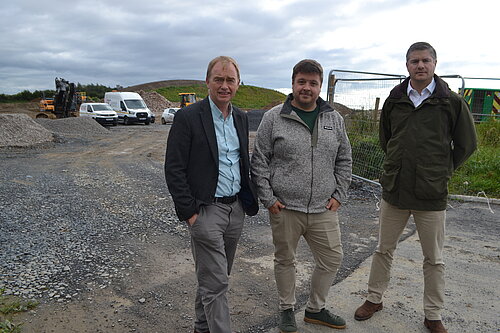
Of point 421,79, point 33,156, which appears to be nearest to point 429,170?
point 421,79

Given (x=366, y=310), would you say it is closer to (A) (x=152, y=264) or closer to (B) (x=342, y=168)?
(B) (x=342, y=168)

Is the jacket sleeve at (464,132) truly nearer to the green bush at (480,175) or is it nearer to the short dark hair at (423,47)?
the short dark hair at (423,47)

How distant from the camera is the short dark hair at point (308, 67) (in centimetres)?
282

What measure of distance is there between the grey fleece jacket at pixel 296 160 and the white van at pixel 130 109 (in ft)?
91.3

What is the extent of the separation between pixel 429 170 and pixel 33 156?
12.7 metres

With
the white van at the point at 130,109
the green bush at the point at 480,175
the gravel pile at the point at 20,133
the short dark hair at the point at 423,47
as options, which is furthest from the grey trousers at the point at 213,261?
the white van at the point at 130,109

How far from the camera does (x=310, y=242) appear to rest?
3092 millimetres

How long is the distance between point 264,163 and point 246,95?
6400 centimetres

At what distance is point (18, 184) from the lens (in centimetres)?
822

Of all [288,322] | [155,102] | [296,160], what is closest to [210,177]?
[296,160]

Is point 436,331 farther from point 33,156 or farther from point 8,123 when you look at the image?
point 8,123

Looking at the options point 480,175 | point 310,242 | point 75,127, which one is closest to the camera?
point 310,242

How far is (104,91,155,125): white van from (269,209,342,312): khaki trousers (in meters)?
27.9

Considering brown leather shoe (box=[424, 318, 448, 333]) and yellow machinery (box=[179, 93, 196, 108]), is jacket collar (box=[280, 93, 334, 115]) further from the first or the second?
yellow machinery (box=[179, 93, 196, 108])
